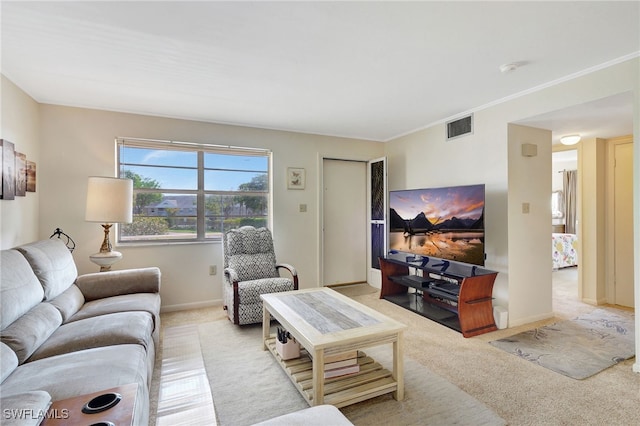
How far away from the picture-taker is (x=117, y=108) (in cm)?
337

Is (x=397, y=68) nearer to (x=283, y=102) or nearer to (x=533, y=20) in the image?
(x=533, y=20)

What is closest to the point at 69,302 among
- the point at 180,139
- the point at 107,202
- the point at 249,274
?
the point at 107,202

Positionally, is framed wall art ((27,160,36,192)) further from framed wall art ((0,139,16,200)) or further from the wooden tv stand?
the wooden tv stand

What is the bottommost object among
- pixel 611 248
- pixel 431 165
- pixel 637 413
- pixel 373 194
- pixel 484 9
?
pixel 637 413

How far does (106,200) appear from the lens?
2867 millimetres

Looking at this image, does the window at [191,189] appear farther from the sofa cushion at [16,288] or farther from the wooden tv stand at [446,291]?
the wooden tv stand at [446,291]

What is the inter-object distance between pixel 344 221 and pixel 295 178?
3.71ft

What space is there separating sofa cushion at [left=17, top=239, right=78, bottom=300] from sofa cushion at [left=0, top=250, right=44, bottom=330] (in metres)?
0.09

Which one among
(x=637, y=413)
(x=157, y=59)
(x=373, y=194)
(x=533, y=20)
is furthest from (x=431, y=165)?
(x=157, y=59)

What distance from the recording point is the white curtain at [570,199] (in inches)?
290

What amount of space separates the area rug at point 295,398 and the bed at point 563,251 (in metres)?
5.11

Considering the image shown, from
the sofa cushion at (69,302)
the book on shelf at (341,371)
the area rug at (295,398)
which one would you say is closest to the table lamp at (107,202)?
the sofa cushion at (69,302)

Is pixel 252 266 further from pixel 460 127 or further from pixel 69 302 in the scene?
pixel 460 127

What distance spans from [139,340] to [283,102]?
247 centimetres
